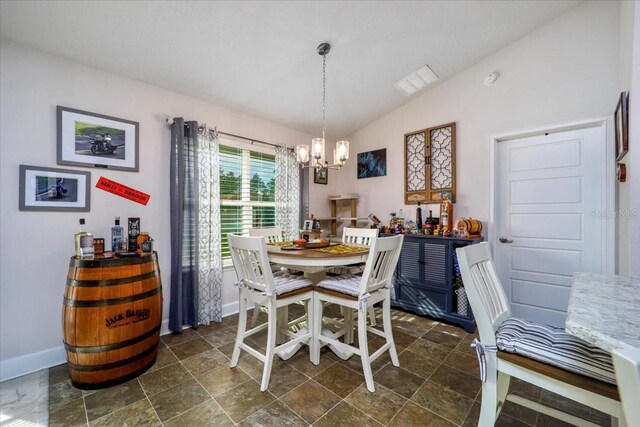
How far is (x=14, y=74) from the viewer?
186 centimetres

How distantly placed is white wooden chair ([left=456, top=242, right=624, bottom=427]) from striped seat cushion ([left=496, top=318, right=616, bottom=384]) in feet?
0.07

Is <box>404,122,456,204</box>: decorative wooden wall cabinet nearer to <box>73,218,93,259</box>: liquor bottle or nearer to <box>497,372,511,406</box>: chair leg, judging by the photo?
<box>497,372,511,406</box>: chair leg

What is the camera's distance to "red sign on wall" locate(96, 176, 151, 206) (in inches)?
87.3

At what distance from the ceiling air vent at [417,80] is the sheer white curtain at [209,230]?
2195mm

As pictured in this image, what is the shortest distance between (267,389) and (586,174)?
10.5ft

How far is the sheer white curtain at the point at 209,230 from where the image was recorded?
8.92 ft

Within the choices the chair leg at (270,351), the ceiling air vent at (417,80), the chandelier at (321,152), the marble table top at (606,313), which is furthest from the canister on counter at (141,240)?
the ceiling air vent at (417,80)

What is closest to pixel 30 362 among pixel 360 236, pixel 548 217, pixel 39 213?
pixel 39 213

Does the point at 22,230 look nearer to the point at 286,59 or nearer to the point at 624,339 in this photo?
the point at 286,59

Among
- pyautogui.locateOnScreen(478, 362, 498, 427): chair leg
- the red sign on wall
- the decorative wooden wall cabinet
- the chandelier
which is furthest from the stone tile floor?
the decorative wooden wall cabinet

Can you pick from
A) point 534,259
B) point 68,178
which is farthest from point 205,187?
point 534,259

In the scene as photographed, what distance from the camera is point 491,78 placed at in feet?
9.27

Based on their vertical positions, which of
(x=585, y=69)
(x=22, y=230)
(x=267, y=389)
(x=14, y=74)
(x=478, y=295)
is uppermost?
(x=585, y=69)

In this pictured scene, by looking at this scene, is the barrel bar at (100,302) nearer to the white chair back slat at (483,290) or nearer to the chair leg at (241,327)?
the chair leg at (241,327)
